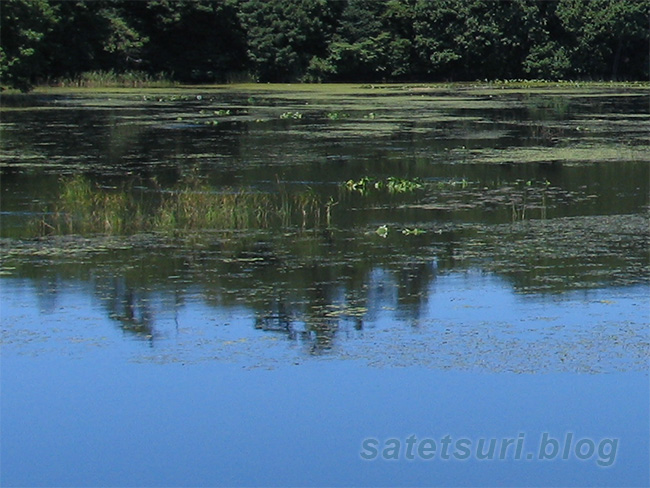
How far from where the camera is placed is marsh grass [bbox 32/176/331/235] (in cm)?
845

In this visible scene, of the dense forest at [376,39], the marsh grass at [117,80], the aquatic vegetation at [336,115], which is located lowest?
the aquatic vegetation at [336,115]

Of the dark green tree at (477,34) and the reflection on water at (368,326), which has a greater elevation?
the dark green tree at (477,34)

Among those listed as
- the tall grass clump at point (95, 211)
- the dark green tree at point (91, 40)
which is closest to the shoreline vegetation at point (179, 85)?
the dark green tree at point (91, 40)

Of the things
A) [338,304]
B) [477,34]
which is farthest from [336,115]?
[477,34]

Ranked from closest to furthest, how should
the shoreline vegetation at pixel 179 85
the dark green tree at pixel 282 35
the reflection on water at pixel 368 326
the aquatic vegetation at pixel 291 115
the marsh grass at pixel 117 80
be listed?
the reflection on water at pixel 368 326
the aquatic vegetation at pixel 291 115
the shoreline vegetation at pixel 179 85
the marsh grass at pixel 117 80
the dark green tree at pixel 282 35

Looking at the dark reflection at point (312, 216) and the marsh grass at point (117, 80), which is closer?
the dark reflection at point (312, 216)

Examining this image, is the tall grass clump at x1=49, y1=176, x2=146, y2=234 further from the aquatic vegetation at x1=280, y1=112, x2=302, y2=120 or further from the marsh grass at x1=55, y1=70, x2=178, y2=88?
the marsh grass at x1=55, y1=70, x2=178, y2=88

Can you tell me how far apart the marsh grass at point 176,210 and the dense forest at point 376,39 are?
2547 cm

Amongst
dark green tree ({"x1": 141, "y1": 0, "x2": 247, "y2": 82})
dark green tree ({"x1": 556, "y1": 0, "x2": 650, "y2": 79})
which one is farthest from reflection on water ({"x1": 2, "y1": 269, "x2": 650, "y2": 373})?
dark green tree ({"x1": 556, "y1": 0, "x2": 650, "y2": 79})

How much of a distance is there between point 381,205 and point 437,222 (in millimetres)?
970

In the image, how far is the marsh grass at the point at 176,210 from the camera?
845 cm

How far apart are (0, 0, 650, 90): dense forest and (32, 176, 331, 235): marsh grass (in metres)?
25.5

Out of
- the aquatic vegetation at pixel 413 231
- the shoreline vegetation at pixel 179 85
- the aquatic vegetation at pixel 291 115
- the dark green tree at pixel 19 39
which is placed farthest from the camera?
the shoreline vegetation at pixel 179 85

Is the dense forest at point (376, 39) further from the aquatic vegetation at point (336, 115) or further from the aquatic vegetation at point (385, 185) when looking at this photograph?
the aquatic vegetation at point (385, 185)
